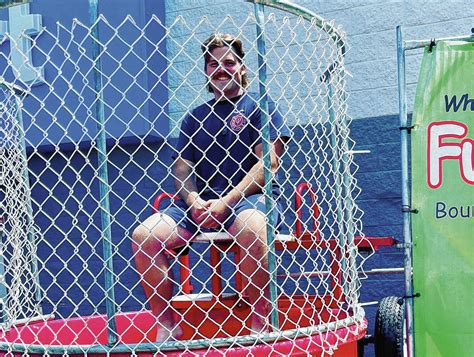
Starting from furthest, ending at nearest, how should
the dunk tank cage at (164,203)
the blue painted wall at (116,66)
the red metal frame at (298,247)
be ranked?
the blue painted wall at (116,66), the red metal frame at (298,247), the dunk tank cage at (164,203)

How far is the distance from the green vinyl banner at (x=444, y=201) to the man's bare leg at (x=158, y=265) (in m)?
1.22

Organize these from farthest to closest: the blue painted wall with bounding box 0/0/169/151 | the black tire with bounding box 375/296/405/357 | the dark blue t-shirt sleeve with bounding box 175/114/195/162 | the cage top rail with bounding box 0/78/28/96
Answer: the blue painted wall with bounding box 0/0/169/151 < the cage top rail with bounding box 0/78/28/96 < the black tire with bounding box 375/296/405/357 < the dark blue t-shirt sleeve with bounding box 175/114/195/162

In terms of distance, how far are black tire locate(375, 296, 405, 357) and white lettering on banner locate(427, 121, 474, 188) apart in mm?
1045

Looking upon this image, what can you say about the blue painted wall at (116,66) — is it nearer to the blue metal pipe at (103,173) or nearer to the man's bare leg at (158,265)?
the man's bare leg at (158,265)

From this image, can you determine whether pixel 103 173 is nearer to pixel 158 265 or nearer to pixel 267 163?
pixel 158 265

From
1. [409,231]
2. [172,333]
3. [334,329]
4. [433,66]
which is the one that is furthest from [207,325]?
[433,66]

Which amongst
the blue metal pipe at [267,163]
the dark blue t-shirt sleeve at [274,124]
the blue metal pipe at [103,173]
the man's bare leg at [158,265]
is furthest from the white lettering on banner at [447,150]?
the blue metal pipe at [103,173]

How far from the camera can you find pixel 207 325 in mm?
4699

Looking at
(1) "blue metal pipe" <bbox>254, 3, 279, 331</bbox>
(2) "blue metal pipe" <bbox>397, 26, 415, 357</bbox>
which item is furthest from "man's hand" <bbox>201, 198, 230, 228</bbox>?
(2) "blue metal pipe" <bbox>397, 26, 415, 357</bbox>

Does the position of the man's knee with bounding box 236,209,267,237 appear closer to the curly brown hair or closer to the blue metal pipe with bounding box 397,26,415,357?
the blue metal pipe with bounding box 397,26,415,357

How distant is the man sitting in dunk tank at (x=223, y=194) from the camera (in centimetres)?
359

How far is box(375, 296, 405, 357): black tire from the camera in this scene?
14.2 feet

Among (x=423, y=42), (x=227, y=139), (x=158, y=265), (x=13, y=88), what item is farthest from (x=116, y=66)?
(x=423, y=42)

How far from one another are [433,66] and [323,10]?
288 cm
